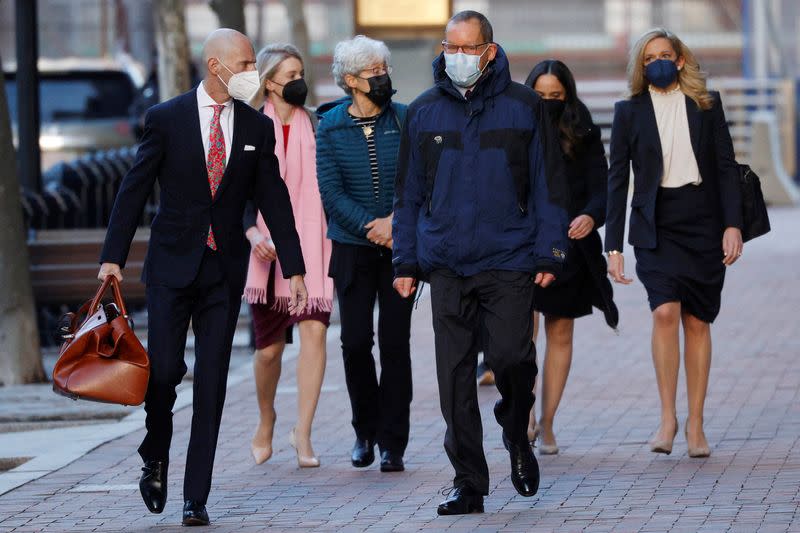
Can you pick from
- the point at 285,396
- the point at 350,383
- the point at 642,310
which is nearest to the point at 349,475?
the point at 350,383

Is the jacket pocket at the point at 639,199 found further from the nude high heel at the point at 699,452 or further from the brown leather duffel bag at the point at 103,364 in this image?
the brown leather duffel bag at the point at 103,364

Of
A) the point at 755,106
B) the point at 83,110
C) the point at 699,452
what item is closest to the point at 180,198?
the point at 699,452

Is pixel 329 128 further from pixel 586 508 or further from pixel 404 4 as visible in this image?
pixel 404 4

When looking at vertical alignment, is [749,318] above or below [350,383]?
below

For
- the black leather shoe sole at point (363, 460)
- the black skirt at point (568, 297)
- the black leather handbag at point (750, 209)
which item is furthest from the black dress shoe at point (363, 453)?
the black leather handbag at point (750, 209)

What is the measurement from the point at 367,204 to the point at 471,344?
119 cm

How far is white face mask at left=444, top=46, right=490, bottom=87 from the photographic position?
671 cm

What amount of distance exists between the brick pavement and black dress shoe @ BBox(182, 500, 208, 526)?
0.24 ft

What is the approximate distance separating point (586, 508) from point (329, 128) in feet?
6.81

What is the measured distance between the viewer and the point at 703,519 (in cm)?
651

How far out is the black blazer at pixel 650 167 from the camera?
25.8 feet

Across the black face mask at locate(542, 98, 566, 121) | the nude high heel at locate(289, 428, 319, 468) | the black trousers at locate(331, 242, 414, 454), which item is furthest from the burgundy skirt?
the black face mask at locate(542, 98, 566, 121)

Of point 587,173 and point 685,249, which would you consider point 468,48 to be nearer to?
point 587,173

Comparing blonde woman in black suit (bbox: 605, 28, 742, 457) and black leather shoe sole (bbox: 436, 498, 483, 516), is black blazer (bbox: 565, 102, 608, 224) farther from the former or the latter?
black leather shoe sole (bbox: 436, 498, 483, 516)
